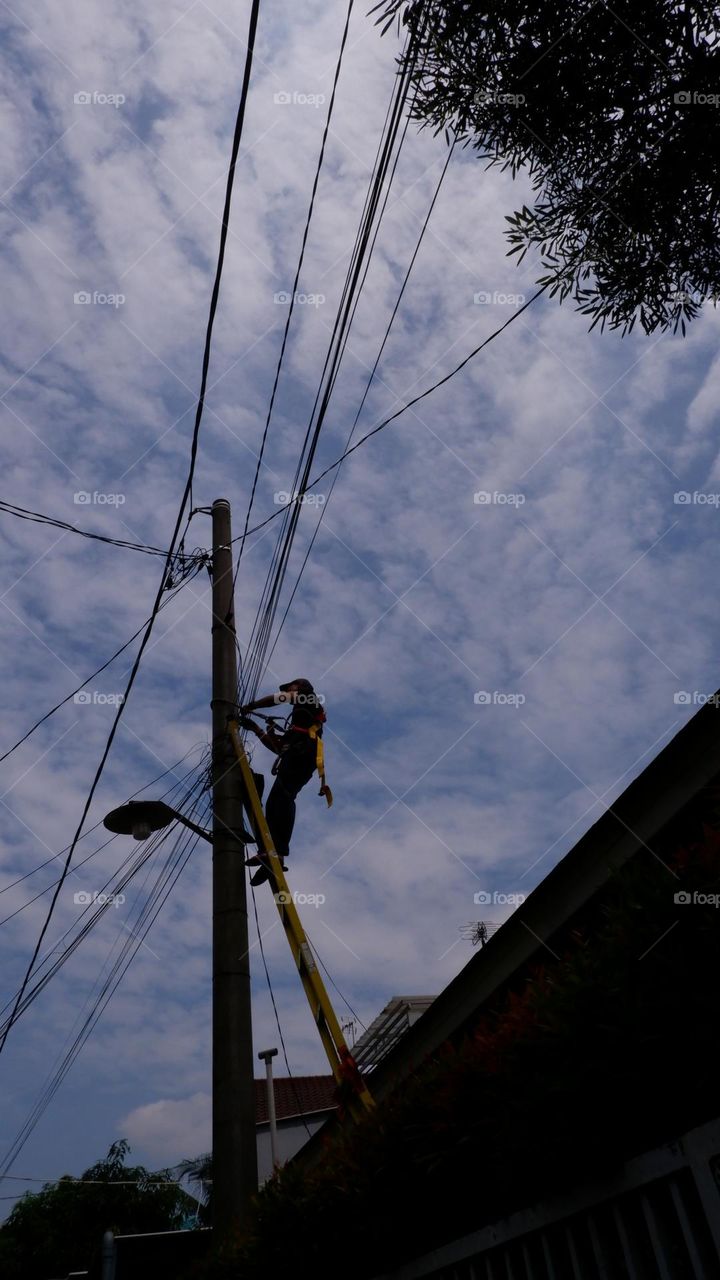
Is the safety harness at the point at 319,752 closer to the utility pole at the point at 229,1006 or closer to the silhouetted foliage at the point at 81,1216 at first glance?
the utility pole at the point at 229,1006

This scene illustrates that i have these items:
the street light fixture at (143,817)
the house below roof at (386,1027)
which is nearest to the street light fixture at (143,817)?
the street light fixture at (143,817)

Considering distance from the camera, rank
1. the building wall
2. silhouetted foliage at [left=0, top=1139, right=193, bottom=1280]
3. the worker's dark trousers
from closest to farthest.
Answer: the worker's dark trousers, silhouetted foliage at [left=0, top=1139, right=193, bottom=1280], the building wall

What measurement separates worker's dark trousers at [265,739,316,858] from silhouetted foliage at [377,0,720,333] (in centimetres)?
435

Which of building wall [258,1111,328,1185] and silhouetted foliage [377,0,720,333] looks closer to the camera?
silhouetted foliage [377,0,720,333]

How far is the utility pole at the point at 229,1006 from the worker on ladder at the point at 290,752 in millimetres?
388

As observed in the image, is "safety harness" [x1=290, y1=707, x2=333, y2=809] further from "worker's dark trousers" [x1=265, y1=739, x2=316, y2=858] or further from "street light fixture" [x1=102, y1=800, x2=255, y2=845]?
"street light fixture" [x1=102, y1=800, x2=255, y2=845]

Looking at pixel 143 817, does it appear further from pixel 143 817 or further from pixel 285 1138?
pixel 285 1138

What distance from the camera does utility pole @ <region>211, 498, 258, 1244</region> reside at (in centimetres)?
652

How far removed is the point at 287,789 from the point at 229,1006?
1.95 metres

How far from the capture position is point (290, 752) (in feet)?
27.5

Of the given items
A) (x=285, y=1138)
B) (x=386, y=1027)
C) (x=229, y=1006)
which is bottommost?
(x=229, y=1006)

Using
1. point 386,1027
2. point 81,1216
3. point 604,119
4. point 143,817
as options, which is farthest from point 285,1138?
point 604,119

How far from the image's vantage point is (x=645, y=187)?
529 cm

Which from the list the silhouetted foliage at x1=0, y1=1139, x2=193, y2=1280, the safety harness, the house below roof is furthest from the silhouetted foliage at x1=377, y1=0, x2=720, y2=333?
the silhouetted foliage at x1=0, y1=1139, x2=193, y2=1280
